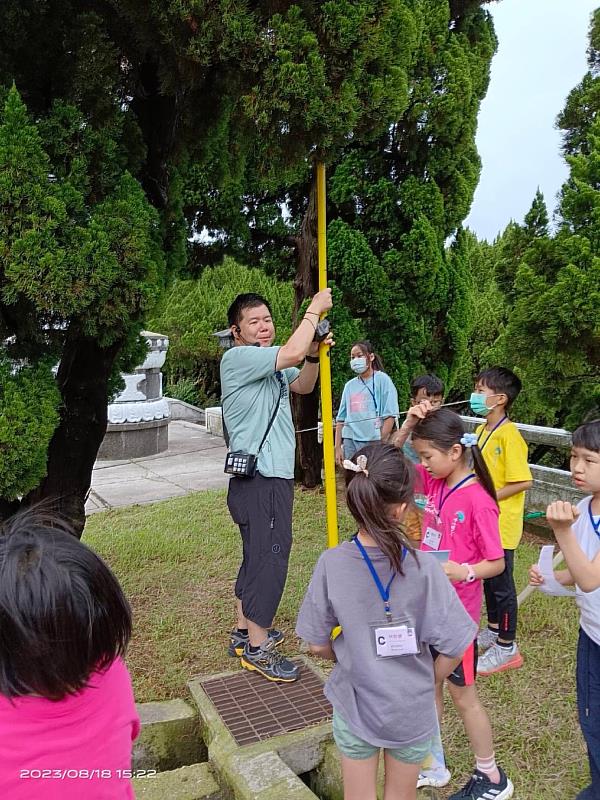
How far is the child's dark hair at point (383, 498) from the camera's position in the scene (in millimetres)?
1710

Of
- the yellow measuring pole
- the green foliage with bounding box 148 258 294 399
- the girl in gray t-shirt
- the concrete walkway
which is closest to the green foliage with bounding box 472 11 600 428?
the yellow measuring pole

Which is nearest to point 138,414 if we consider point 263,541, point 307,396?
point 307,396

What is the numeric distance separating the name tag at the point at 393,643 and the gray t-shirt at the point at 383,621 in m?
0.03

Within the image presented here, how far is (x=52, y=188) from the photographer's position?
2.56 metres

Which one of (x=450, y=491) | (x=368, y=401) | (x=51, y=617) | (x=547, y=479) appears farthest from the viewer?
(x=547, y=479)

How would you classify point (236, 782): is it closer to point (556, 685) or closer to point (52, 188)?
point (556, 685)

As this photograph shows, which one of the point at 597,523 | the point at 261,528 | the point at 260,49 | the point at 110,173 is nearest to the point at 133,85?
the point at 110,173

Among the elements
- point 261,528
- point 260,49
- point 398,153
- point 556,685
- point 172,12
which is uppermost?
point 398,153

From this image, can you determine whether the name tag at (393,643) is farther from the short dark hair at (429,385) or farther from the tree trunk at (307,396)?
the tree trunk at (307,396)

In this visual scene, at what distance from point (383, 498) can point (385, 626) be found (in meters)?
0.34

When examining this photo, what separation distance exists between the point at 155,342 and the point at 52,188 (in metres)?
6.73

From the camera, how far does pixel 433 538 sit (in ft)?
7.88

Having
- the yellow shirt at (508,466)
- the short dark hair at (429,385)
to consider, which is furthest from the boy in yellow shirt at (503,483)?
the short dark hair at (429,385)

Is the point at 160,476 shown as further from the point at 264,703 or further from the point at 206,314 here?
the point at 206,314
